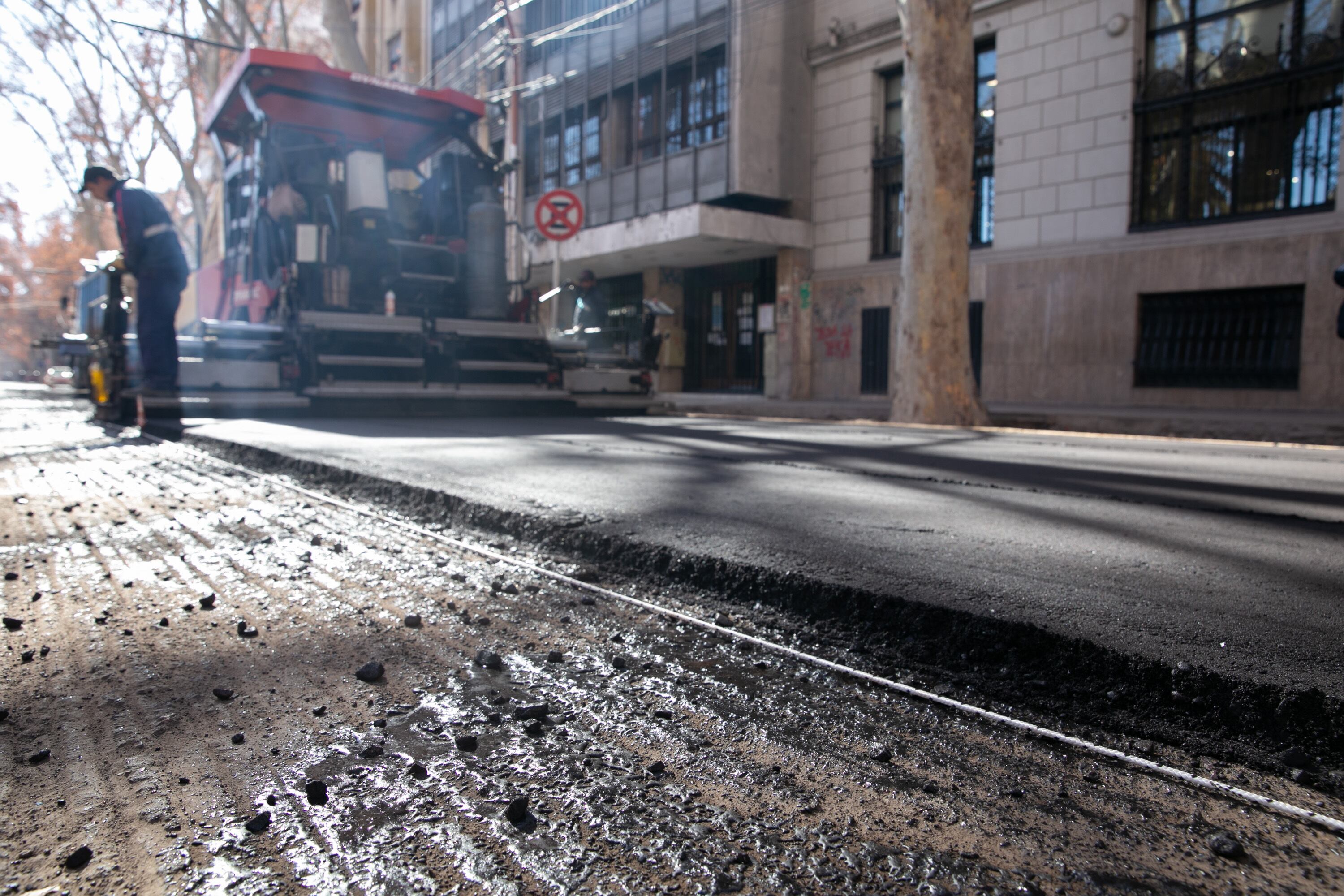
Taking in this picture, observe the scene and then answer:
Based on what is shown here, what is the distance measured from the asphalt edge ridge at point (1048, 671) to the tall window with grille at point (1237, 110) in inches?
529

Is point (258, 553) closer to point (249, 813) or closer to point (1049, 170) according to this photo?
point (249, 813)

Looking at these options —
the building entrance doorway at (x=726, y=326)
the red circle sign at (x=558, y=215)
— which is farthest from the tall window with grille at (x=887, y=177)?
the red circle sign at (x=558, y=215)

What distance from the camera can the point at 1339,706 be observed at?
4.59 feet

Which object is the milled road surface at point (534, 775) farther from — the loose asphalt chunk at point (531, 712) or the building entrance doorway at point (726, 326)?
the building entrance doorway at point (726, 326)

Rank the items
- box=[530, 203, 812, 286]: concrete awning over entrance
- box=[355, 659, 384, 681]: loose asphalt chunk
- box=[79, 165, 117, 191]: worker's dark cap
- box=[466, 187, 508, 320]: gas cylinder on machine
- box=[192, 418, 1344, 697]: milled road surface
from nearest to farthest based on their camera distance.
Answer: box=[355, 659, 384, 681]: loose asphalt chunk
box=[192, 418, 1344, 697]: milled road surface
box=[79, 165, 117, 191]: worker's dark cap
box=[466, 187, 508, 320]: gas cylinder on machine
box=[530, 203, 812, 286]: concrete awning over entrance

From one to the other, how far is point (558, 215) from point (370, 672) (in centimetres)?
970

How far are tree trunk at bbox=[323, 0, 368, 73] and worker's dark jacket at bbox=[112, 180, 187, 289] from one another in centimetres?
1175

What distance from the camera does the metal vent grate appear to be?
40.7 feet

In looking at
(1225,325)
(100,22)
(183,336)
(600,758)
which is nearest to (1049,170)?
(1225,325)

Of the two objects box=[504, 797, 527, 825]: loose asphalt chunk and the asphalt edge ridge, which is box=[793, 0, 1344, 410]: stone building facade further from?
box=[504, 797, 527, 825]: loose asphalt chunk

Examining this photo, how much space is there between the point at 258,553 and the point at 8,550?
33.3 inches

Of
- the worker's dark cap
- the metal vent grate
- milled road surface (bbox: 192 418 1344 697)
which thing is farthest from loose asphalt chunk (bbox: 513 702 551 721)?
the metal vent grate

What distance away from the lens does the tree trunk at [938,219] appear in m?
9.42

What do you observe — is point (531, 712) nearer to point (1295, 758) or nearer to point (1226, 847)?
point (1226, 847)
